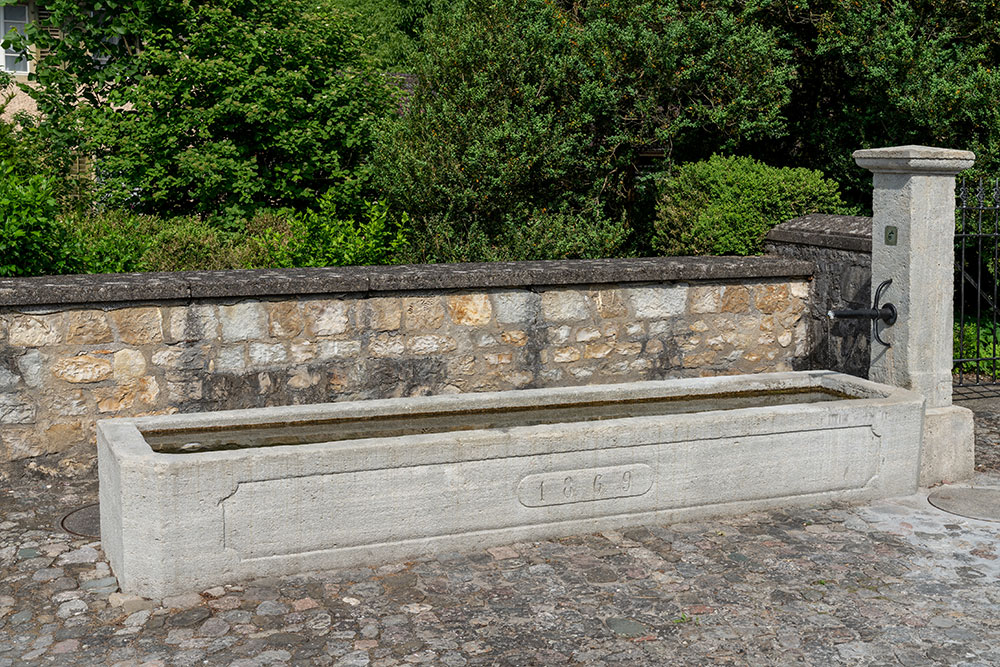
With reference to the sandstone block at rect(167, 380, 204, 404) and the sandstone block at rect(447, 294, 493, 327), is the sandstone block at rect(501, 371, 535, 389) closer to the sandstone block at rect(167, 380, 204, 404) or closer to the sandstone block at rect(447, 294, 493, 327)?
the sandstone block at rect(447, 294, 493, 327)

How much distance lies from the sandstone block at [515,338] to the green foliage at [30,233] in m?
2.88

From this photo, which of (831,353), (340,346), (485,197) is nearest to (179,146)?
(485,197)

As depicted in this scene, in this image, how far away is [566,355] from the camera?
22.7 feet

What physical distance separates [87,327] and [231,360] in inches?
30.0

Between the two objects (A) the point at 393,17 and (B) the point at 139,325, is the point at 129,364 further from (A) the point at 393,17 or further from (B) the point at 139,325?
(A) the point at 393,17

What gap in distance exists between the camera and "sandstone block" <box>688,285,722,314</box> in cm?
719

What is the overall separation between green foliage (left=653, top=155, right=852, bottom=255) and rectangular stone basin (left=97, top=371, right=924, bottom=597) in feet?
7.37

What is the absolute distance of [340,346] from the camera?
6465 mm

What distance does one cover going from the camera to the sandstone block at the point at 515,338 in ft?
22.2

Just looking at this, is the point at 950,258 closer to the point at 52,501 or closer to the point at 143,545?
the point at 143,545

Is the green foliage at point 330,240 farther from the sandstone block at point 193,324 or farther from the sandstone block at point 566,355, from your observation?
the sandstone block at point 566,355

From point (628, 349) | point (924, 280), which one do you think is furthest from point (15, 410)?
→ point (924, 280)

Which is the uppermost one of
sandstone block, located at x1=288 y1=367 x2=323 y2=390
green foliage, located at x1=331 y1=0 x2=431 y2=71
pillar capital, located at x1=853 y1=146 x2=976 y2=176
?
green foliage, located at x1=331 y1=0 x2=431 y2=71

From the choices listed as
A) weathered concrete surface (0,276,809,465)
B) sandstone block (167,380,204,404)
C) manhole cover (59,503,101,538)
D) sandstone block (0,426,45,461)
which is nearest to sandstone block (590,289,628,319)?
weathered concrete surface (0,276,809,465)
